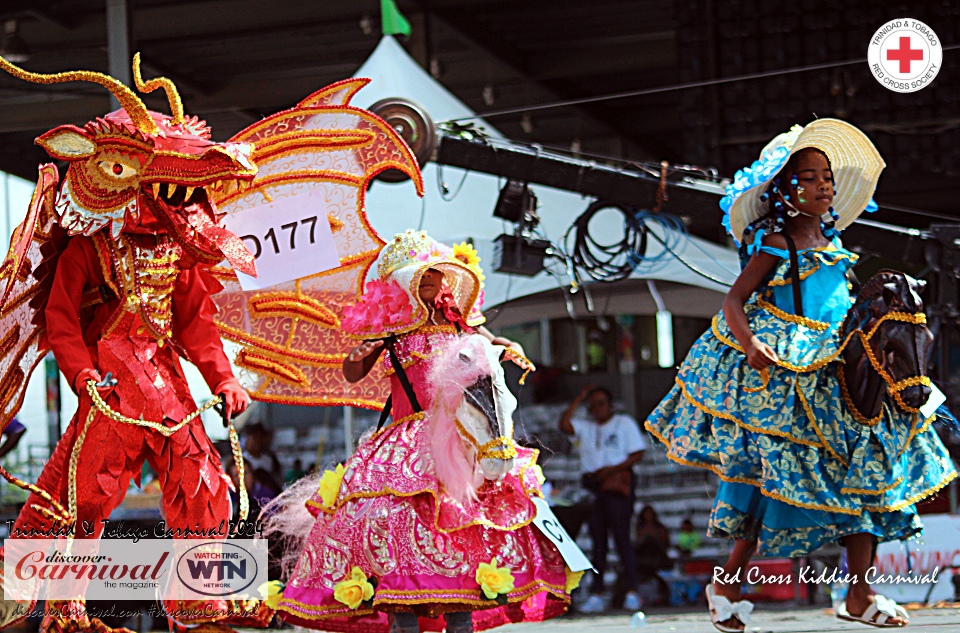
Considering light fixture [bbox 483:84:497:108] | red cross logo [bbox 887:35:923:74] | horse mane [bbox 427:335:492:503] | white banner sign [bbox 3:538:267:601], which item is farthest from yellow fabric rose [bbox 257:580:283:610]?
light fixture [bbox 483:84:497:108]

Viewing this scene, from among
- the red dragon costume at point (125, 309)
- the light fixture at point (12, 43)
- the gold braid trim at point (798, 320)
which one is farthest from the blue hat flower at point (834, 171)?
the light fixture at point (12, 43)

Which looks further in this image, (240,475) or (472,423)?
(240,475)

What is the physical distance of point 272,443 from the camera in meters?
8.96

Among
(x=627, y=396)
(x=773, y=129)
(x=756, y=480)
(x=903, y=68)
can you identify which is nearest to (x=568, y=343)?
(x=627, y=396)

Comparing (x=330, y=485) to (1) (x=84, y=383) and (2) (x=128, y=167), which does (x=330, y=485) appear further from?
(2) (x=128, y=167)

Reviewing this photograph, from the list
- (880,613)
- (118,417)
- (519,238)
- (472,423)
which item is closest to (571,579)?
(472,423)

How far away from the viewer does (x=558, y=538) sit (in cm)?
466

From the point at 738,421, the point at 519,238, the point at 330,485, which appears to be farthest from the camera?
the point at 519,238

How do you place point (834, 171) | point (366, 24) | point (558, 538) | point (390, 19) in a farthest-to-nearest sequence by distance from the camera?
point (366, 24)
point (390, 19)
point (834, 171)
point (558, 538)

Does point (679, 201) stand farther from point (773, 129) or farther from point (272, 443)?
point (272, 443)

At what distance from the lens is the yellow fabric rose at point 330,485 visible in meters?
4.85

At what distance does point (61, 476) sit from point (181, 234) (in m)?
0.99

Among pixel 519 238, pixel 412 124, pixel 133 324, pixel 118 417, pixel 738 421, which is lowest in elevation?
pixel 738 421

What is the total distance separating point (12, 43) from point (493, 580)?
22.8 ft
